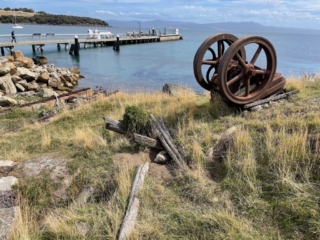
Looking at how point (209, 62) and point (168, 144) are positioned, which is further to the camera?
point (209, 62)

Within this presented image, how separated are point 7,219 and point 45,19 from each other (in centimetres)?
16410

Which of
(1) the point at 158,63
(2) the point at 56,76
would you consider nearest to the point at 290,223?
(2) the point at 56,76

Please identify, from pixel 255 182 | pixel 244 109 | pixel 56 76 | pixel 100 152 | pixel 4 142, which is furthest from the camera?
pixel 56 76

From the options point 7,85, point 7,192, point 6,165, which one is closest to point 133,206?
point 7,192

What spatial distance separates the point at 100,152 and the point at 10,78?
1636cm

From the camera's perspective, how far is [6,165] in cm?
621

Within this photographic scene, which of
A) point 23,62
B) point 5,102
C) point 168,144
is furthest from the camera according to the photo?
point 23,62

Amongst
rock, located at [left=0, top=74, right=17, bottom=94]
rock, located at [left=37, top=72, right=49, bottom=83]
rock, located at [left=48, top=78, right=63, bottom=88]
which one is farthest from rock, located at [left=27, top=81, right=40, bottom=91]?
rock, located at [left=0, top=74, right=17, bottom=94]

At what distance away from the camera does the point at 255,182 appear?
15.2 feet

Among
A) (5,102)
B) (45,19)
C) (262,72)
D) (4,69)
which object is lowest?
(5,102)

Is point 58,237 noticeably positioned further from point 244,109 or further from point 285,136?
point 244,109

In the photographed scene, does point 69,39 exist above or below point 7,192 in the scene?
above

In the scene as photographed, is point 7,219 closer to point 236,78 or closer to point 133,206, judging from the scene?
point 133,206

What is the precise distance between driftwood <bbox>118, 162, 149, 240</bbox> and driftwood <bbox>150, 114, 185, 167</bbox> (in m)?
0.59
